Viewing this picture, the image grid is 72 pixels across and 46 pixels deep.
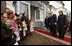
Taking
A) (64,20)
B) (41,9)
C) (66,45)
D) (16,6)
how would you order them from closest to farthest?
(66,45)
(64,20)
(16,6)
(41,9)

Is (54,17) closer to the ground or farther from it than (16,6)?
closer to the ground

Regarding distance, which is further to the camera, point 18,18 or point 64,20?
point 64,20

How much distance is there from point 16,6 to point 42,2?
21.9 feet

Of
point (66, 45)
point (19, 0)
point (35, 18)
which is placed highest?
point (19, 0)

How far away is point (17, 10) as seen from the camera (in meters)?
5.95

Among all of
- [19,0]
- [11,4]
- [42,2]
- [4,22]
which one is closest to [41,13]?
[42,2]

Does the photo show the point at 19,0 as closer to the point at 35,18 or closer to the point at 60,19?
the point at 60,19

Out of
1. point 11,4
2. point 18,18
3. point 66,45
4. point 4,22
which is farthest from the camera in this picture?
point 11,4

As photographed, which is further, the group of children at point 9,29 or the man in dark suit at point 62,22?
the man in dark suit at point 62,22

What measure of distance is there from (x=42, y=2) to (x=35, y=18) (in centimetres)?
227

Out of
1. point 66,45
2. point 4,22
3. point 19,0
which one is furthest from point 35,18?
point 4,22

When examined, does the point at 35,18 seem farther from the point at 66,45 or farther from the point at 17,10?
the point at 66,45

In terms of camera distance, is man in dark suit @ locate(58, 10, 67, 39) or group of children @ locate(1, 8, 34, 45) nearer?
group of children @ locate(1, 8, 34, 45)

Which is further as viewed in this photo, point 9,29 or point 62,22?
point 62,22
